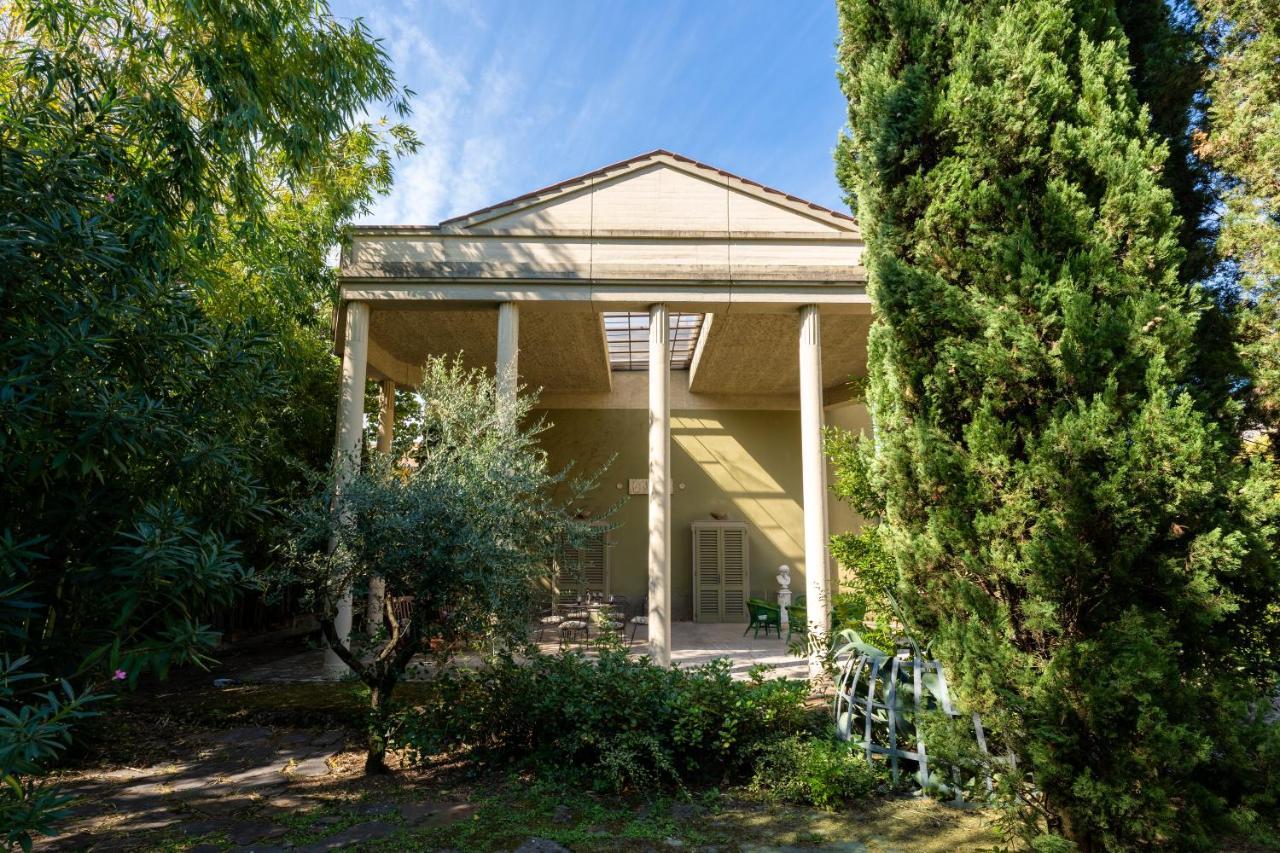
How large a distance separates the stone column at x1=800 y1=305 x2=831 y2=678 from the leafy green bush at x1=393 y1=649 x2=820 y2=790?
1.94 m

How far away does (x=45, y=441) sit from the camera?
2.46 metres

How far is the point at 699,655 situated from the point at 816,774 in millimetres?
4699

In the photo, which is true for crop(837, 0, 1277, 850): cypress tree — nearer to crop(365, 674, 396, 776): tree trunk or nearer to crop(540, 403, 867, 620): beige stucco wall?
crop(365, 674, 396, 776): tree trunk

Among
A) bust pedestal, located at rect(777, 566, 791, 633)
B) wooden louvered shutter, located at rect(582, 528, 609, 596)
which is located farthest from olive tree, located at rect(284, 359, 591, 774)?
wooden louvered shutter, located at rect(582, 528, 609, 596)

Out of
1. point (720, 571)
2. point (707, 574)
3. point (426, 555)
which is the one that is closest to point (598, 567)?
point (707, 574)

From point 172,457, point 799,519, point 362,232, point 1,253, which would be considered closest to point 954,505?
point 172,457

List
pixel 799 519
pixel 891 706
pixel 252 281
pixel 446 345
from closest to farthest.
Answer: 1. pixel 891 706
2. pixel 252 281
3. pixel 446 345
4. pixel 799 519

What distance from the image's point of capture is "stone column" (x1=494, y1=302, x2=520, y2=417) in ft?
23.0

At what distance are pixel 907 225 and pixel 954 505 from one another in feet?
6.01

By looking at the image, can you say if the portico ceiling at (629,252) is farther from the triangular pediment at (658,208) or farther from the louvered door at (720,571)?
the louvered door at (720,571)

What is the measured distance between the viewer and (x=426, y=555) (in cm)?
414

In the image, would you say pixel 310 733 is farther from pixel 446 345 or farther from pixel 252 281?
pixel 446 345

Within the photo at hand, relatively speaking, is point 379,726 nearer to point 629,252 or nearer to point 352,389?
point 352,389

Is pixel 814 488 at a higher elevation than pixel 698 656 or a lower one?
higher
